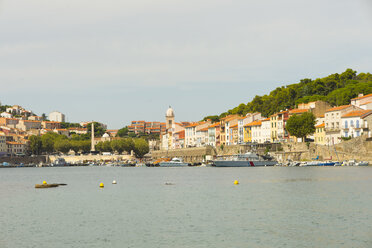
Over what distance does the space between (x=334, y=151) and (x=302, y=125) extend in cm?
787

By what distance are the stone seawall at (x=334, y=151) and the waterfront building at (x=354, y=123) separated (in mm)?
3225

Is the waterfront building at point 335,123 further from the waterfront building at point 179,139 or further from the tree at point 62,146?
the tree at point 62,146

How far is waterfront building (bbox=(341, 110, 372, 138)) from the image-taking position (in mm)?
89312

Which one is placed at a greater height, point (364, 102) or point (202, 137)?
point (364, 102)

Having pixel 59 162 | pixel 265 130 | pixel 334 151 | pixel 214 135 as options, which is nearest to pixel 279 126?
pixel 265 130

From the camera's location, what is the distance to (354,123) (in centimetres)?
9069

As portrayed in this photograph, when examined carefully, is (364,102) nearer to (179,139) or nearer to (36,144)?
(179,139)

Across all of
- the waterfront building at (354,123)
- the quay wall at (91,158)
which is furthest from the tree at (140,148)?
the waterfront building at (354,123)

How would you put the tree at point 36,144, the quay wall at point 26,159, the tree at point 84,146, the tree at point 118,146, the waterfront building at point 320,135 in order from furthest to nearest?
the tree at point 84,146
the tree at point 36,144
the tree at point 118,146
the quay wall at point 26,159
the waterfront building at point 320,135

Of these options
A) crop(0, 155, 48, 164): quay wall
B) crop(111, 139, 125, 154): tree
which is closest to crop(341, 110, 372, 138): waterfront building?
crop(111, 139, 125, 154): tree

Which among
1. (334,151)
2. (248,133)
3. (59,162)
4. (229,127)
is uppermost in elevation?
(229,127)

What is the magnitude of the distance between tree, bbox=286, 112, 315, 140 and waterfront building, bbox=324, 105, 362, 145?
2.63 meters

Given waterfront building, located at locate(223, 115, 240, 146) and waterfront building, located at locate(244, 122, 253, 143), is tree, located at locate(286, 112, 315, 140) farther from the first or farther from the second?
waterfront building, located at locate(223, 115, 240, 146)

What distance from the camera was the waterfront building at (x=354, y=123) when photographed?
89312 mm
